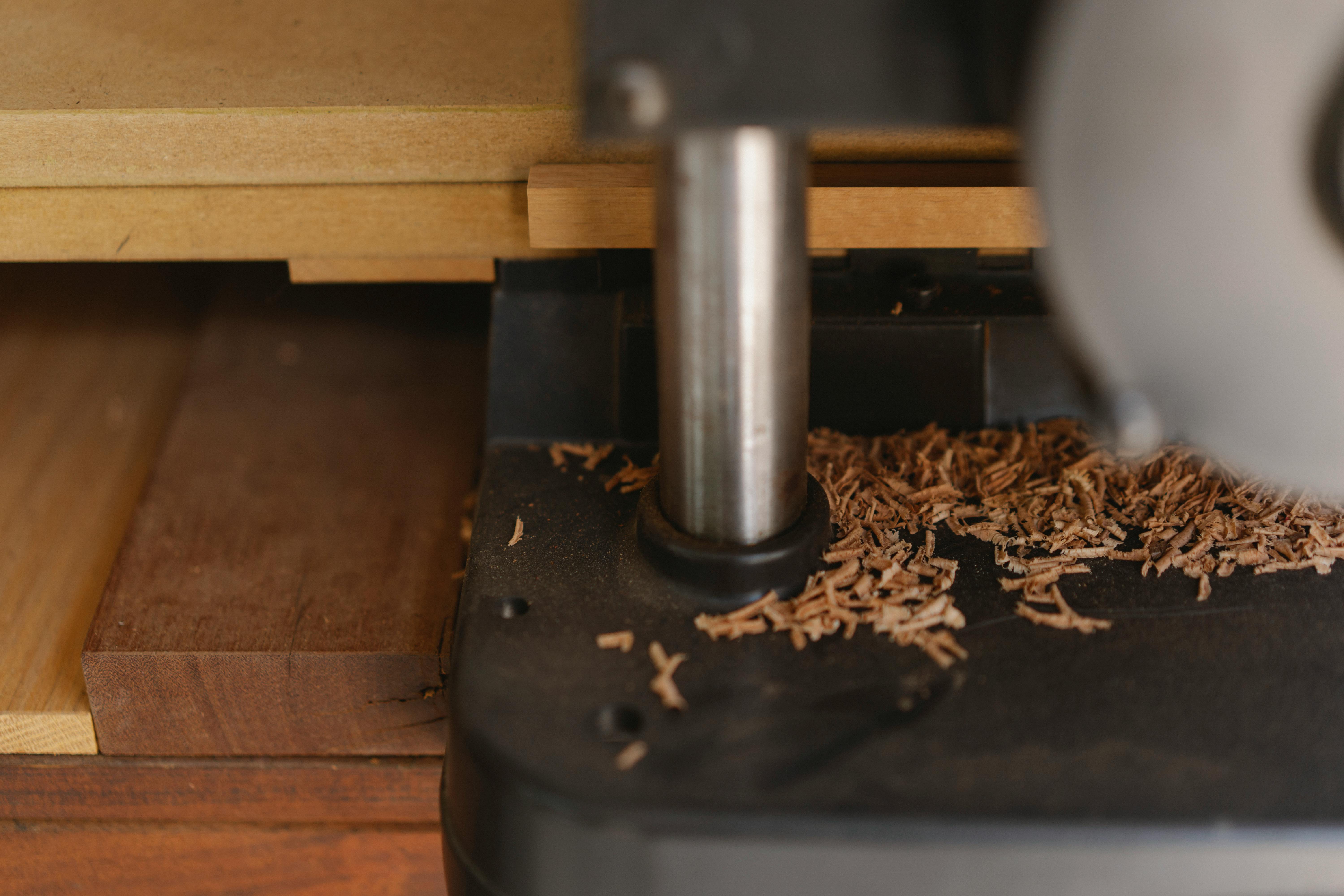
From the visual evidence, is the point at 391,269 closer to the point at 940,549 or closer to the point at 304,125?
the point at 304,125

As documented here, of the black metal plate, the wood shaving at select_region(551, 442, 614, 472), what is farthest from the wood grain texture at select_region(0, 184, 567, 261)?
the black metal plate

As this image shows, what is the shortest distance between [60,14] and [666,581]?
0.73 m

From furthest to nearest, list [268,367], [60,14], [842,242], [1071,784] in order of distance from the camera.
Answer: [268,367] < [60,14] < [842,242] < [1071,784]

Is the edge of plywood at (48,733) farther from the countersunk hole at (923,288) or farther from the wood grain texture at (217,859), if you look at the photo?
the countersunk hole at (923,288)

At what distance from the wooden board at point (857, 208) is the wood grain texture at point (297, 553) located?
0.28 metres

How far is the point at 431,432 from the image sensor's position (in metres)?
1.00

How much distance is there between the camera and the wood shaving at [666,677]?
0.57 meters

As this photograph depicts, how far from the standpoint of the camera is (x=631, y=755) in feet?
1.74

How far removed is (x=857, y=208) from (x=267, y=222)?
1.38 feet

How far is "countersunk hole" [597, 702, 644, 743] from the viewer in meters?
0.55

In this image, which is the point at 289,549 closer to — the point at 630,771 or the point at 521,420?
the point at 521,420

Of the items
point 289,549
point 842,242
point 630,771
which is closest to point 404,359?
point 289,549

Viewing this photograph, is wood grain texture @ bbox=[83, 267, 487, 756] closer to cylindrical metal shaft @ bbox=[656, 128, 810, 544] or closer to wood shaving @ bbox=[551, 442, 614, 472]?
wood shaving @ bbox=[551, 442, 614, 472]

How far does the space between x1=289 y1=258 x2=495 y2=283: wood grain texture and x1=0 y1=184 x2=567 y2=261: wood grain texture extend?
1cm
